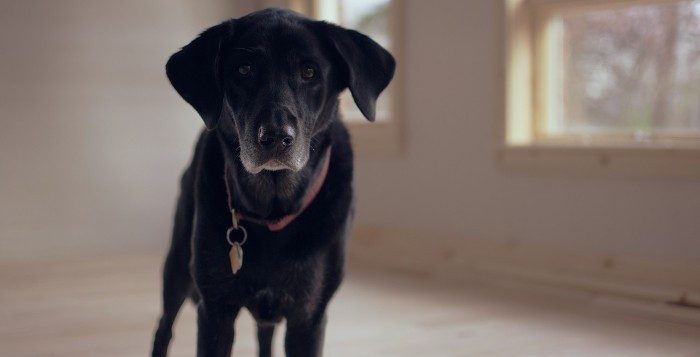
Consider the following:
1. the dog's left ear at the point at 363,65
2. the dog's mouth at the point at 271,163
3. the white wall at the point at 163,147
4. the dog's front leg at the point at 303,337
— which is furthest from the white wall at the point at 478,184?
the dog's mouth at the point at 271,163

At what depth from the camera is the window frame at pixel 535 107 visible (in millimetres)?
3195

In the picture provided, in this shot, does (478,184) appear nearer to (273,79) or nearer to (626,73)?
(626,73)

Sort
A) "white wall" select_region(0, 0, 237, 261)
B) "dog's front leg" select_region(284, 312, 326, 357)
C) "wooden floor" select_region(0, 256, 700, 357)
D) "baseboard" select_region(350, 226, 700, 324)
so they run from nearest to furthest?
"dog's front leg" select_region(284, 312, 326, 357) < "wooden floor" select_region(0, 256, 700, 357) < "baseboard" select_region(350, 226, 700, 324) < "white wall" select_region(0, 0, 237, 261)

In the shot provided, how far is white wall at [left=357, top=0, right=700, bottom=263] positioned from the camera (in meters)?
3.05

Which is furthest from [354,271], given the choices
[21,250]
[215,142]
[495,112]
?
[215,142]

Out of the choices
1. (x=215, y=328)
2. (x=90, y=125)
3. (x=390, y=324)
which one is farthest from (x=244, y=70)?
(x=90, y=125)

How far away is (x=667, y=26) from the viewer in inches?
122

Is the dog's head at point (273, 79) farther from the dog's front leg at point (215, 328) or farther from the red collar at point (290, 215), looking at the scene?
the dog's front leg at point (215, 328)

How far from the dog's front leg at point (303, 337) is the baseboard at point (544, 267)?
1.59 metres

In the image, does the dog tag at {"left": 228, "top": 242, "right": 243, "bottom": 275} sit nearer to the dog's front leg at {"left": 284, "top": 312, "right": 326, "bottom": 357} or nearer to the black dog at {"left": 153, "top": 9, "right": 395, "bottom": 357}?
the black dog at {"left": 153, "top": 9, "right": 395, "bottom": 357}

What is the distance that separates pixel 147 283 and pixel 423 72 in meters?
1.63

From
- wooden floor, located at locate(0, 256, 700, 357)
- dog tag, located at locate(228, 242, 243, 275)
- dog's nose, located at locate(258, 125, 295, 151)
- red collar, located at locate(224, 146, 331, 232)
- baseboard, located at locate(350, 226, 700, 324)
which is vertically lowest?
wooden floor, located at locate(0, 256, 700, 357)

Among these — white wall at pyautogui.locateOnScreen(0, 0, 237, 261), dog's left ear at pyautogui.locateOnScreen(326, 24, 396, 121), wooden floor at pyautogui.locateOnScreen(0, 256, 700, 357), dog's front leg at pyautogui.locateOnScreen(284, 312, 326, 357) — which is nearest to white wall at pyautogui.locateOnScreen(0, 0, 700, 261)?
white wall at pyautogui.locateOnScreen(0, 0, 237, 261)

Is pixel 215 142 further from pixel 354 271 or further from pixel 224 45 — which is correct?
pixel 354 271
